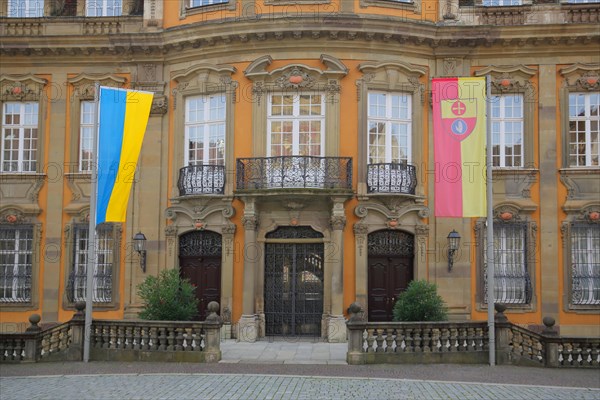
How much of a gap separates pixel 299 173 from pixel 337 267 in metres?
2.69

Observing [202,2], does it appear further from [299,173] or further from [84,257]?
[84,257]

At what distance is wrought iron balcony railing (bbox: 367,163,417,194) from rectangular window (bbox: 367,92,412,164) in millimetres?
328

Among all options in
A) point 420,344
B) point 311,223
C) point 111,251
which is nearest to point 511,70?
point 311,223

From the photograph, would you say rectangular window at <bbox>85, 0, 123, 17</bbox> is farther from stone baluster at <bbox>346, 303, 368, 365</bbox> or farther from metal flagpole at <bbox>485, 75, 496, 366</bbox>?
stone baluster at <bbox>346, 303, 368, 365</bbox>

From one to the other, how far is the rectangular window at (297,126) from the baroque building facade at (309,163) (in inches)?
→ 2.2

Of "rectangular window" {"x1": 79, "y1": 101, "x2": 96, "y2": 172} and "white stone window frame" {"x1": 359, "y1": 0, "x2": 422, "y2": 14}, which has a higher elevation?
"white stone window frame" {"x1": 359, "y1": 0, "x2": 422, "y2": 14}

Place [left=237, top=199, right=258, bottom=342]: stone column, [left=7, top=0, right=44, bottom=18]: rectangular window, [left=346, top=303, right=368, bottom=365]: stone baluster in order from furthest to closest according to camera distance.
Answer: [left=7, top=0, right=44, bottom=18]: rectangular window → [left=237, top=199, right=258, bottom=342]: stone column → [left=346, top=303, right=368, bottom=365]: stone baluster

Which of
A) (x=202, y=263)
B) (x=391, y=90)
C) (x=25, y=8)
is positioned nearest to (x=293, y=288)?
(x=202, y=263)

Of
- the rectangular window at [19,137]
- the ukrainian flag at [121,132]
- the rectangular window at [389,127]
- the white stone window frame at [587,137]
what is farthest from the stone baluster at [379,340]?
the rectangular window at [19,137]

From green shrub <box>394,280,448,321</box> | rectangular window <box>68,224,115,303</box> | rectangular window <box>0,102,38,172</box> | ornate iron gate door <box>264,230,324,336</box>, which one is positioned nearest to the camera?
green shrub <box>394,280,448,321</box>

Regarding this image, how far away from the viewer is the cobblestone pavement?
12.2 meters

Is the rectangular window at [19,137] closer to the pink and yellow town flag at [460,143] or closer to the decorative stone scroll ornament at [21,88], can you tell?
the decorative stone scroll ornament at [21,88]

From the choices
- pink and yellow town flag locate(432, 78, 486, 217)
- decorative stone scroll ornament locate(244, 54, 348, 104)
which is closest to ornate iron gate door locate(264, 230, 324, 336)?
decorative stone scroll ornament locate(244, 54, 348, 104)

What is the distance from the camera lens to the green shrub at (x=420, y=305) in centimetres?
1725
